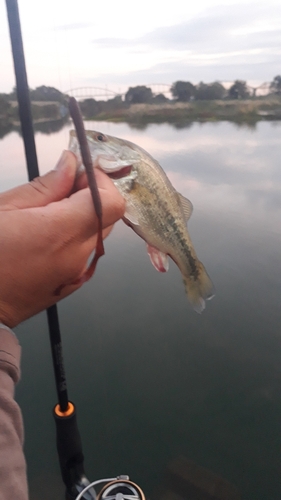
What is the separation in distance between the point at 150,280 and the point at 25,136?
3549mm

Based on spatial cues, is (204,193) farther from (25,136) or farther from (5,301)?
(5,301)

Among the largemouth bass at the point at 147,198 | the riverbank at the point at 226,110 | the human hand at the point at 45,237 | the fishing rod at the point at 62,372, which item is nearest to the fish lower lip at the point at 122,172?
the largemouth bass at the point at 147,198

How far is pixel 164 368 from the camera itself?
373cm

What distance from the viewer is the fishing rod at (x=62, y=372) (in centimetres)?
78

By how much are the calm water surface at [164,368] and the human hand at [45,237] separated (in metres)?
1.26

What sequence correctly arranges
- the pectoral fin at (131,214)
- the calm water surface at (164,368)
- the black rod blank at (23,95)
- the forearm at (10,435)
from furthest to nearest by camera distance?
1. the calm water surface at (164,368)
2. the black rod blank at (23,95)
3. the pectoral fin at (131,214)
4. the forearm at (10,435)

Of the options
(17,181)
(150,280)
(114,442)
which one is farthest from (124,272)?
(17,181)

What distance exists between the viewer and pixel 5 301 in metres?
0.71

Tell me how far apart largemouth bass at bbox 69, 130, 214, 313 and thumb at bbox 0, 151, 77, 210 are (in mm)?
93

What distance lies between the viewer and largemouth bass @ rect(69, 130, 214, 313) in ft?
3.62

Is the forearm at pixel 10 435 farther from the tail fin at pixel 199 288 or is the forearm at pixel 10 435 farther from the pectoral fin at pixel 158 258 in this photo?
the tail fin at pixel 199 288

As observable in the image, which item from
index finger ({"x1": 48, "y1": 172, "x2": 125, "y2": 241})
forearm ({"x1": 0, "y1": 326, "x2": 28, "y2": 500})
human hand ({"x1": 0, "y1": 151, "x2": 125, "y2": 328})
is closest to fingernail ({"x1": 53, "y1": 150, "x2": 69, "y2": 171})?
human hand ({"x1": 0, "y1": 151, "x2": 125, "y2": 328})

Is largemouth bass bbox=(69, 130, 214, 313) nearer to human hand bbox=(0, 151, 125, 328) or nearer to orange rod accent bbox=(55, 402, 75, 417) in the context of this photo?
human hand bbox=(0, 151, 125, 328)

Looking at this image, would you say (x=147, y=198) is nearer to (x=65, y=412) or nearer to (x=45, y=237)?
(x=45, y=237)
